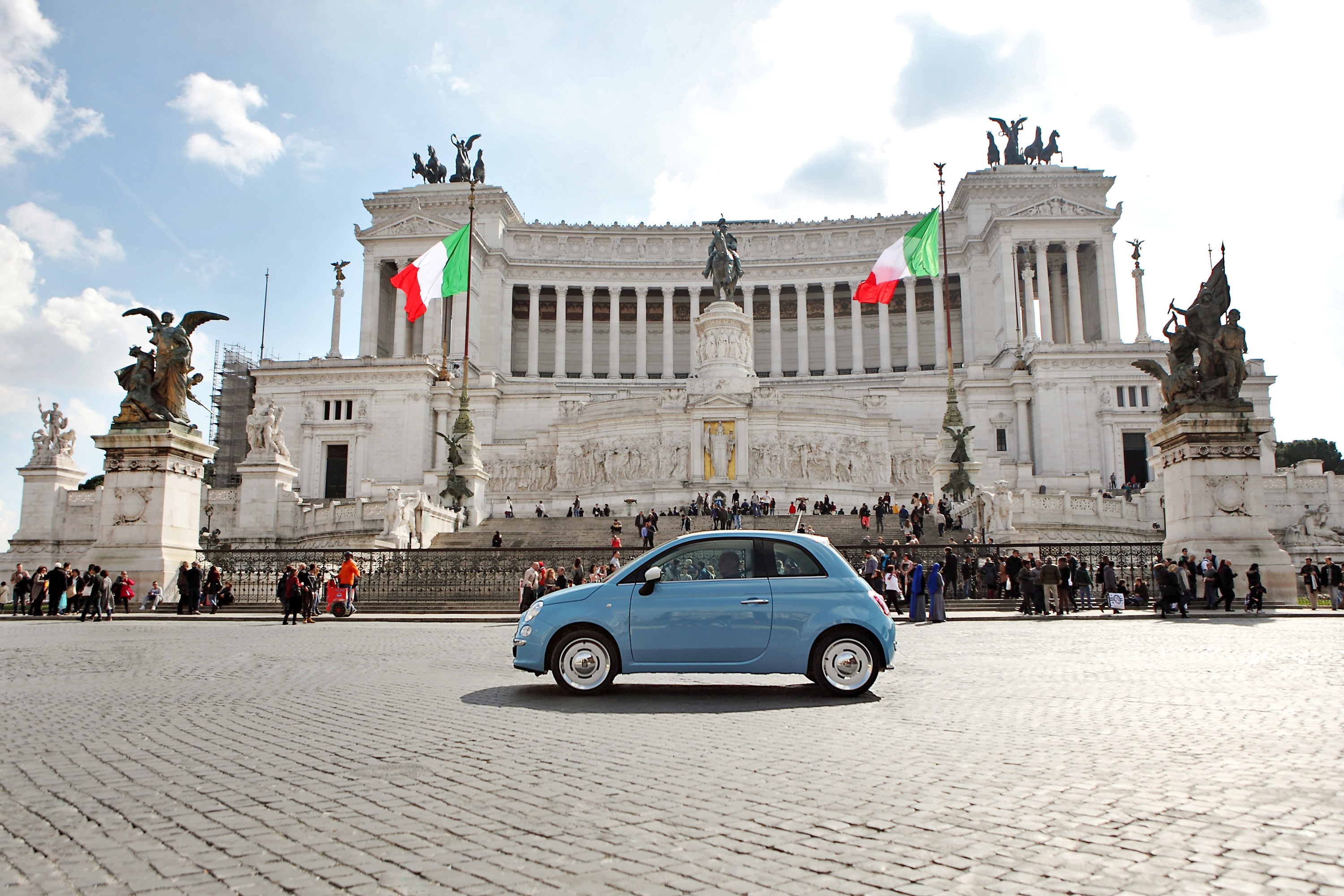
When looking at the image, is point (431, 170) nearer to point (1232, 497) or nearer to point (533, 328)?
point (533, 328)

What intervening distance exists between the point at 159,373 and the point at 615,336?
196ft

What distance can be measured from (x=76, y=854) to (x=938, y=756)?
→ 5003mm

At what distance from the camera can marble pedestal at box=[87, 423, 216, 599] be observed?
23406mm

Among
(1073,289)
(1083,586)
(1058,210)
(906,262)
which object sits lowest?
(1083,586)

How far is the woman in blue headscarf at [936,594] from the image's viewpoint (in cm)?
2044

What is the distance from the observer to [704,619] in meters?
9.42

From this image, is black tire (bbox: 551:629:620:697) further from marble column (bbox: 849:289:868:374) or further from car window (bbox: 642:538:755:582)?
marble column (bbox: 849:289:868:374)

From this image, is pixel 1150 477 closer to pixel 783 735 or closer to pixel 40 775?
pixel 783 735

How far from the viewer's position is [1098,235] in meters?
72.6

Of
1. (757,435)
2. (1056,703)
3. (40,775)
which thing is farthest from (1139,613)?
(757,435)

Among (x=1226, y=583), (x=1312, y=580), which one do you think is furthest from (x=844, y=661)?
(x=1312, y=580)

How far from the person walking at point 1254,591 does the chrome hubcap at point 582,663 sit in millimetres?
16850

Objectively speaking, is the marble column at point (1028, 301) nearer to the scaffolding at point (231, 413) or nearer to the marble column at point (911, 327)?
the marble column at point (911, 327)

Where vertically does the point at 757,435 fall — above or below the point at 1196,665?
above
